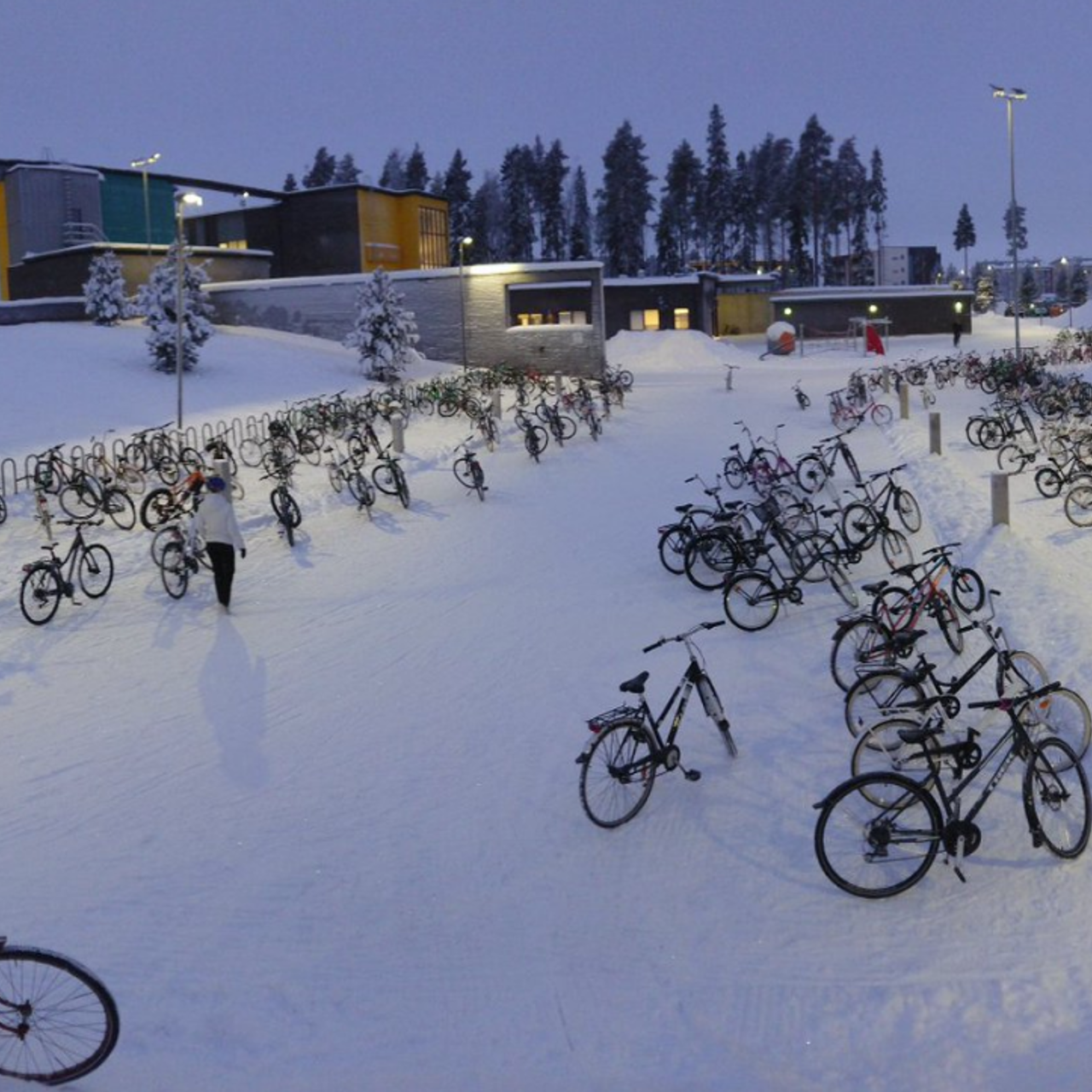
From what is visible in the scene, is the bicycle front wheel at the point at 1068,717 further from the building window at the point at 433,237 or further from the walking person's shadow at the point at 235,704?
the building window at the point at 433,237

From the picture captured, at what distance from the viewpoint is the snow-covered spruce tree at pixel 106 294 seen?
39.2m

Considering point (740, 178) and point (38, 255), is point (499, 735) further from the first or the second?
point (740, 178)

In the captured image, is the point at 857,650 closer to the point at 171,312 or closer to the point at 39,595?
the point at 39,595

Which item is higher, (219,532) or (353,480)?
(353,480)

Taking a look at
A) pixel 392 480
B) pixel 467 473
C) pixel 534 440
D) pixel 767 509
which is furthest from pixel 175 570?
pixel 534 440

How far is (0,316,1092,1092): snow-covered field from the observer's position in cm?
529

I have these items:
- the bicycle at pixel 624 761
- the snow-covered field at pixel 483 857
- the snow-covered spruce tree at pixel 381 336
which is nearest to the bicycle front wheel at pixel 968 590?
the snow-covered field at pixel 483 857

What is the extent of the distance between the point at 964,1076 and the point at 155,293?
33.3 metres

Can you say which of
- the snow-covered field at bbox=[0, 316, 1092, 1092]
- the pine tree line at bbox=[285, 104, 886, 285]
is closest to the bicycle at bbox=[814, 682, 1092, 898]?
the snow-covered field at bbox=[0, 316, 1092, 1092]

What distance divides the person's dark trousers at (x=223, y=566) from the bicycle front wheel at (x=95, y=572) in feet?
5.03

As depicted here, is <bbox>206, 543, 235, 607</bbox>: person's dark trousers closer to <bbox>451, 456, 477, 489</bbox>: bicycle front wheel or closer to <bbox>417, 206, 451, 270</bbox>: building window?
<bbox>451, 456, 477, 489</bbox>: bicycle front wheel

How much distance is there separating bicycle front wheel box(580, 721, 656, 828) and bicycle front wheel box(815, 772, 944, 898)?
1.27 metres

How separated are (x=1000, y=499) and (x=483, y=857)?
349 inches

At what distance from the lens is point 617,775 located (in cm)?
749
